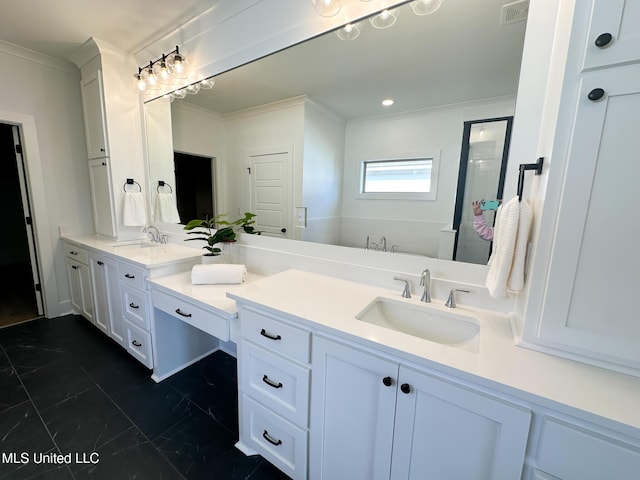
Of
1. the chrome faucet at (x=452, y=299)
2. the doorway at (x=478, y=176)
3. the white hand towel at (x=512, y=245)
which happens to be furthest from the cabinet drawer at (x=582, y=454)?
the doorway at (x=478, y=176)

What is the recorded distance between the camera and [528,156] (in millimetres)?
998

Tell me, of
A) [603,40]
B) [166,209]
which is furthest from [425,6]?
[166,209]

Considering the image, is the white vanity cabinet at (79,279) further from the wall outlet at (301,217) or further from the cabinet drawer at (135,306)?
the wall outlet at (301,217)

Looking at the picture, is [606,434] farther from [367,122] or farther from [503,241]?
[367,122]

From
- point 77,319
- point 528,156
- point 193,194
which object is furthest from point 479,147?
point 77,319

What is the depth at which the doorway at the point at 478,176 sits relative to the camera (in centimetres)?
109

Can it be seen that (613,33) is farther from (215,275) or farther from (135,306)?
(135,306)

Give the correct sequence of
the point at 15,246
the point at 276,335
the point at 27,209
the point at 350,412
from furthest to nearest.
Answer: the point at 15,246
the point at 27,209
the point at 276,335
the point at 350,412

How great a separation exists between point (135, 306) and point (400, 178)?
2048 mm

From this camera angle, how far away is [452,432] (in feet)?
2.58

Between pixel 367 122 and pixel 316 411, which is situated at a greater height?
pixel 367 122

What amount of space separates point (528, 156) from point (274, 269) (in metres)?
1.50

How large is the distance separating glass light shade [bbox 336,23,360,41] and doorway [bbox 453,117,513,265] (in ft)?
2.39

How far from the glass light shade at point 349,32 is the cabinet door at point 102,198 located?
7.91 ft
